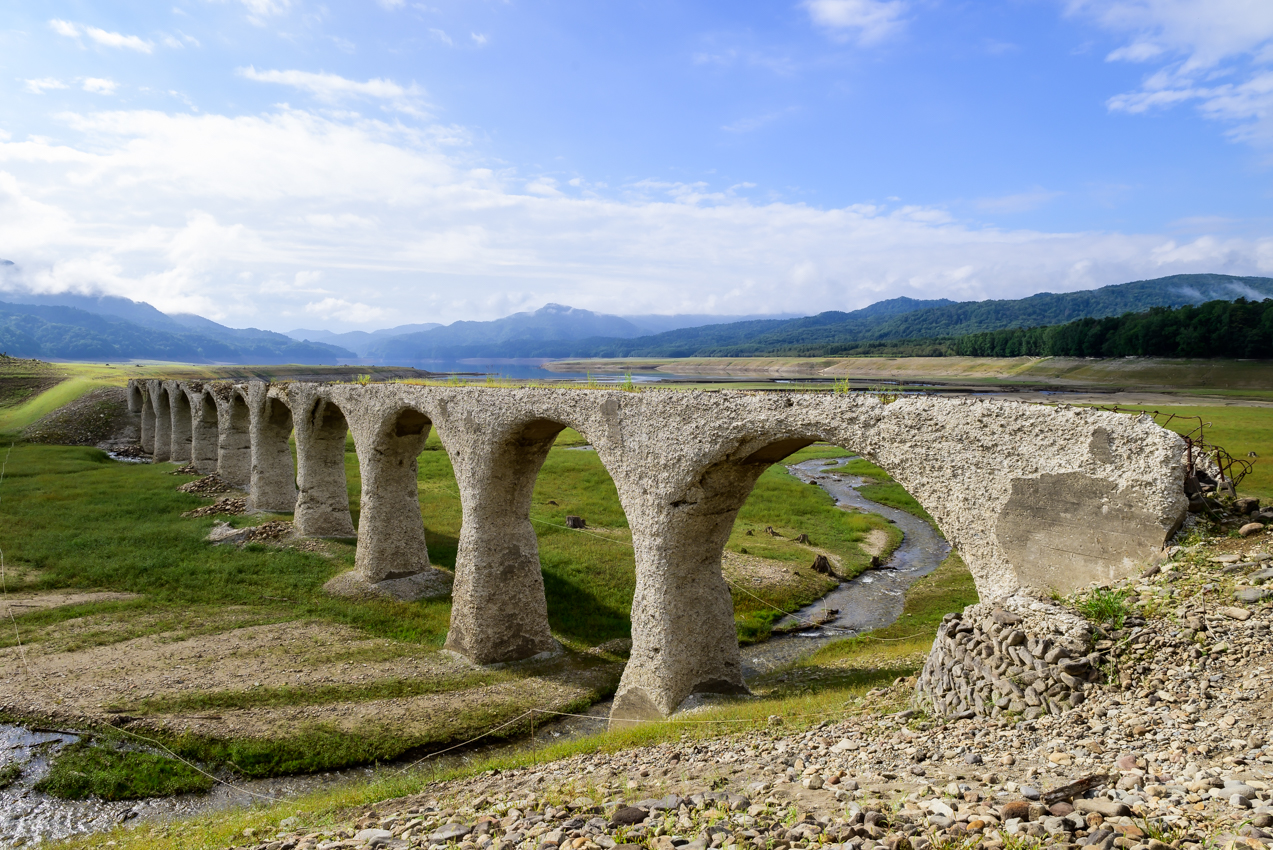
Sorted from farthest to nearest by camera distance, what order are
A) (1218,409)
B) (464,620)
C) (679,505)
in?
(1218,409)
(464,620)
(679,505)

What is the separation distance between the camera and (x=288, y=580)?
23391 millimetres

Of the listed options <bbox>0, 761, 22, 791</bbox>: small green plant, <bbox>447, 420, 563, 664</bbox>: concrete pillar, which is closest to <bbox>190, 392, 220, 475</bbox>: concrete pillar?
<bbox>447, 420, 563, 664</bbox>: concrete pillar

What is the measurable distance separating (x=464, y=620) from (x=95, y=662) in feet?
29.2

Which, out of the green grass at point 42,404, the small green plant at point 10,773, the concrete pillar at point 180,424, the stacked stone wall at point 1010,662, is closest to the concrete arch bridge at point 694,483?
the stacked stone wall at point 1010,662

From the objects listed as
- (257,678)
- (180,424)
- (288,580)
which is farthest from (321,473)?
(180,424)

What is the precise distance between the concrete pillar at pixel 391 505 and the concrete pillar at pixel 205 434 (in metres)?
22.4

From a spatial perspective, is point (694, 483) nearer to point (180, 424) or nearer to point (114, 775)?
point (114, 775)

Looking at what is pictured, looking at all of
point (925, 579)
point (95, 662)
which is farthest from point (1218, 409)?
point (95, 662)

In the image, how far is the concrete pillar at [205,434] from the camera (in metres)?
39.1

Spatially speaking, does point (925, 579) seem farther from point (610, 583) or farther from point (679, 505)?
point (679, 505)

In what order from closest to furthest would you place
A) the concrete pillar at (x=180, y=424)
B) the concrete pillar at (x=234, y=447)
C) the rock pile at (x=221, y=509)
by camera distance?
the rock pile at (x=221, y=509)
the concrete pillar at (x=234, y=447)
the concrete pillar at (x=180, y=424)

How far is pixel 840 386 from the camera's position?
10.8 meters

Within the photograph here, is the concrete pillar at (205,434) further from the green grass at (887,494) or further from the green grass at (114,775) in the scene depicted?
the green grass at (887,494)

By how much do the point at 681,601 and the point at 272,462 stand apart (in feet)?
82.6
